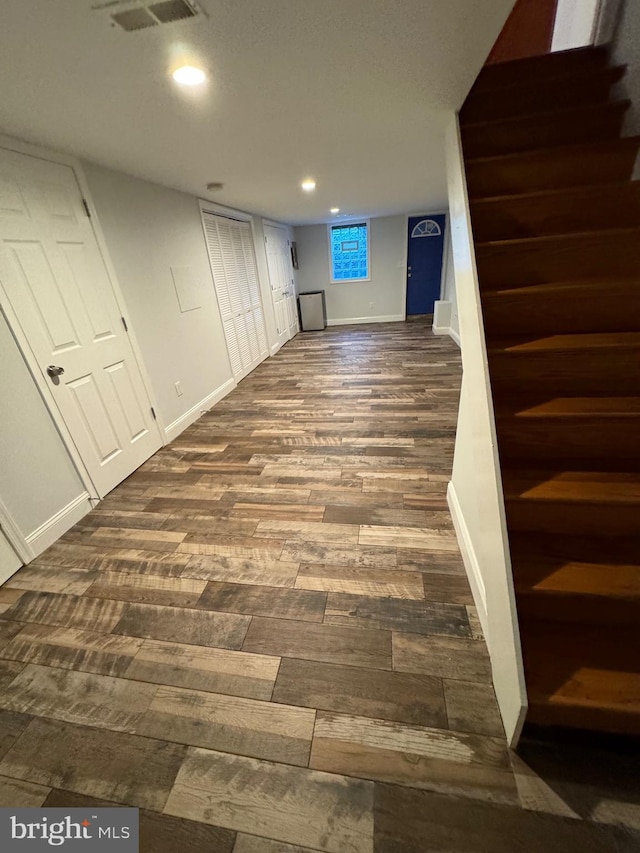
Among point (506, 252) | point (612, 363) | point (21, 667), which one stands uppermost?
point (506, 252)

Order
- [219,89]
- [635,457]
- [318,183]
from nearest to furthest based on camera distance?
[635,457]
[219,89]
[318,183]

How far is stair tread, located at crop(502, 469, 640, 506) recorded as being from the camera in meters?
1.09

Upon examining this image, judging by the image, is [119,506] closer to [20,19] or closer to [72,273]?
[72,273]

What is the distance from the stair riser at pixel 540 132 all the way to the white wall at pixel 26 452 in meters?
2.85

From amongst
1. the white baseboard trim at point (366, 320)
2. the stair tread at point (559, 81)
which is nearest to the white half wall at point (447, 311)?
the white baseboard trim at point (366, 320)

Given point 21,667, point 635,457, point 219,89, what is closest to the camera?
point 635,457

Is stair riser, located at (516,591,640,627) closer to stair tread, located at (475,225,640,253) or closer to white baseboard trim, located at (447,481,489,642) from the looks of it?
white baseboard trim, located at (447,481,489,642)

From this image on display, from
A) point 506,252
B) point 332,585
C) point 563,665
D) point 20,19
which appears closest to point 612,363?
point 506,252

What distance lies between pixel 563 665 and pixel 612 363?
3.63 feet

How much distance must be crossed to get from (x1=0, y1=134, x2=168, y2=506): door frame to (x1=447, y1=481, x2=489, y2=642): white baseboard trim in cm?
241

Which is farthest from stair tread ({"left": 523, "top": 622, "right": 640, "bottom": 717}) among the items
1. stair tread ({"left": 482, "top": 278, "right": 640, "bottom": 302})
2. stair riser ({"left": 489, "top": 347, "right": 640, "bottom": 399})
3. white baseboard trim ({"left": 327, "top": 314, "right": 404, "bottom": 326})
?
white baseboard trim ({"left": 327, "top": 314, "right": 404, "bottom": 326})

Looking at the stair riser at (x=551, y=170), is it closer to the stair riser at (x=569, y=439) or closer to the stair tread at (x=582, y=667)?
the stair riser at (x=569, y=439)

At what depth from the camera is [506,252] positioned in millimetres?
1503

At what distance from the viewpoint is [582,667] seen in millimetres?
956
